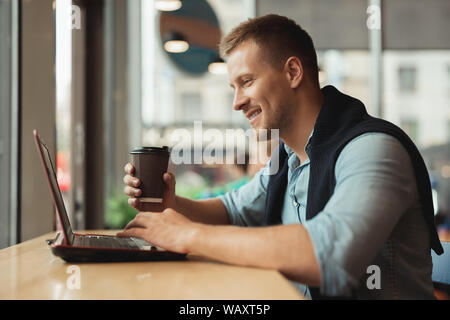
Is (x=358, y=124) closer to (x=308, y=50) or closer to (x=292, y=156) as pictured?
(x=292, y=156)

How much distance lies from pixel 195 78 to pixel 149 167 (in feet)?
14.6

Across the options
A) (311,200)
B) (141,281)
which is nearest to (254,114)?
(311,200)

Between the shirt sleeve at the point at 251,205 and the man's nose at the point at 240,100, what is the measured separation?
0.96 ft

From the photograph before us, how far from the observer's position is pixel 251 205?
1.80 metres

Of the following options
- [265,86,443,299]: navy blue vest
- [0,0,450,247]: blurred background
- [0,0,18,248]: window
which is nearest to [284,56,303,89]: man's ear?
[265,86,443,299]: navy blue vest

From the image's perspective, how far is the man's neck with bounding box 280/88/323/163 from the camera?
5.38 feet

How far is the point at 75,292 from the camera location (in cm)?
81

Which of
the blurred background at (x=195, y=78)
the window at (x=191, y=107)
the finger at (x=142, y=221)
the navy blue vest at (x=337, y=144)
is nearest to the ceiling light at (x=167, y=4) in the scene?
the blurred background at (x=195, y=78)

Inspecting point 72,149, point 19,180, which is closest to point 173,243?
point 19,180

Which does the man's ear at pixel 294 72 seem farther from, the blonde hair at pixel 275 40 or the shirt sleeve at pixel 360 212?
the shirt sleeve at pixel 360 212

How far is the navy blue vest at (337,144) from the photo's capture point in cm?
120

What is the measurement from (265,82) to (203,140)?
12.1 ft

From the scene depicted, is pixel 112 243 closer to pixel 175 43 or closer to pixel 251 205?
pixel 251 205

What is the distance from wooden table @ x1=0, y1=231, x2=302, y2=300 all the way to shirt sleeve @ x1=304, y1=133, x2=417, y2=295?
0.12 m
